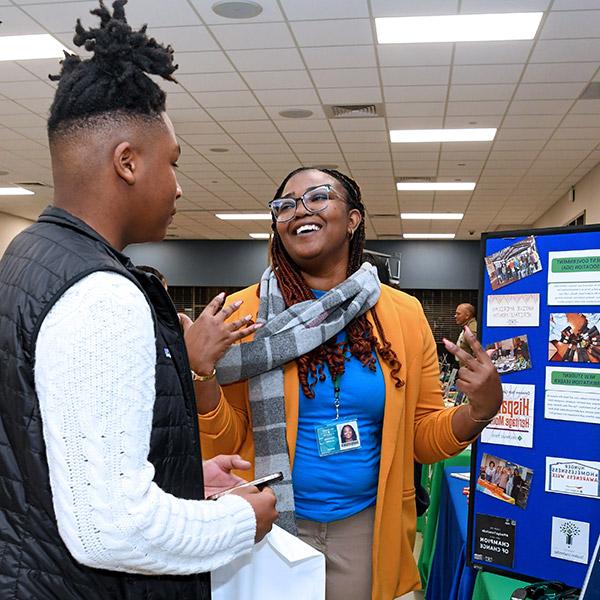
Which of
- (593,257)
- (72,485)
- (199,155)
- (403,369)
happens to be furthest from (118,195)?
(199,155)

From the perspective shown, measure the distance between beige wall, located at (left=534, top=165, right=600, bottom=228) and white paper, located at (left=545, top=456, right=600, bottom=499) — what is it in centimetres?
697

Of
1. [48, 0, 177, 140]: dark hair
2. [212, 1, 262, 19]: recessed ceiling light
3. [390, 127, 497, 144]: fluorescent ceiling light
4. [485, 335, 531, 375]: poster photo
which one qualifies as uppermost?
[390, 127, 497, 144]: fluorescent ceiling light

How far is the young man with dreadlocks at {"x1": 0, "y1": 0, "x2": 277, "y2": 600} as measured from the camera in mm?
859

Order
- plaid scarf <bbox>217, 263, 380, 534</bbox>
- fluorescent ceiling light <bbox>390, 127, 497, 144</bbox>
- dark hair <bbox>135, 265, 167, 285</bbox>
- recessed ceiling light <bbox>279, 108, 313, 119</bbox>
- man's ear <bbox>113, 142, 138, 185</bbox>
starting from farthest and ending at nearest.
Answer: fluorescent ceiling light <bbox>390, 127, 497, 144</bbox> → recessed ceiling light <bbox>279, 108, 313, 119</bbox> → plaid scarf <bbox>217, 263, 380, 534</bbox> → dark hair <bbox>135, 265, 167, 285</bbox> → man's ear <bbox>113, 142, 138, 185</bbox>

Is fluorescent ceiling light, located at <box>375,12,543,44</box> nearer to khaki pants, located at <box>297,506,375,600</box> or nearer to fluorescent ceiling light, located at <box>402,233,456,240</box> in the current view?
khaki pants, located at <box>297,506,375,600</box>

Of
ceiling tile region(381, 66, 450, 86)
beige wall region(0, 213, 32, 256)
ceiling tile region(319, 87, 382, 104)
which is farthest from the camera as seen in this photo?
beige wall region(0, 213, 32, 256)

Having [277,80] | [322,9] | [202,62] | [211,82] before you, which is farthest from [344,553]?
[211,82]

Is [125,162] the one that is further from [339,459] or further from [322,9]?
[322,9]

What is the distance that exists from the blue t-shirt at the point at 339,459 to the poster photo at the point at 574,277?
521mm

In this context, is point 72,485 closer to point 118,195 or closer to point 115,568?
point 115,568

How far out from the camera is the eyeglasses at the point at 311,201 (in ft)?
6.00

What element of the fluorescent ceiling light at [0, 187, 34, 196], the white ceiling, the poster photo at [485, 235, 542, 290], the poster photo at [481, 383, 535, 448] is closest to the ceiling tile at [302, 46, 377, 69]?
the white ceiling

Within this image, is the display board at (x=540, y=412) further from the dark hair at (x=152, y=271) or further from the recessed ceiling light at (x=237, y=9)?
the recessed ceiling light at (x=237, y=9)

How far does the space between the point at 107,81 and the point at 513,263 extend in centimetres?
124
